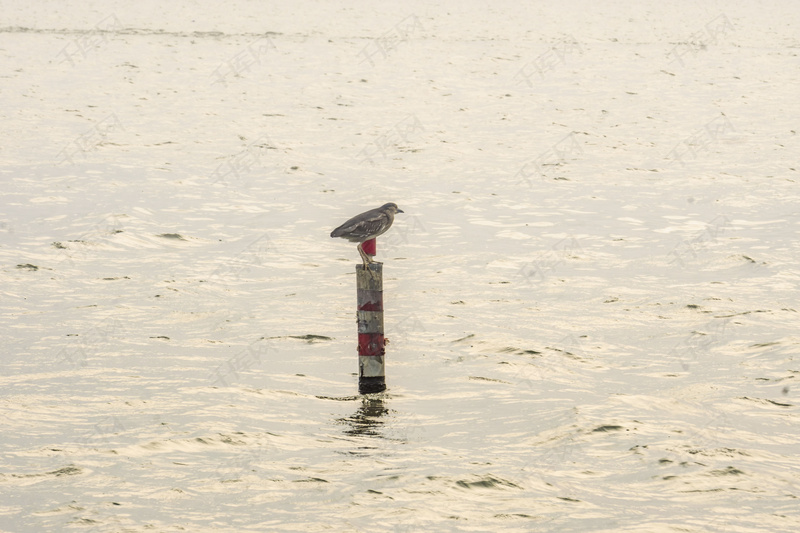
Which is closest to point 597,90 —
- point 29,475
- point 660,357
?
point 660,357

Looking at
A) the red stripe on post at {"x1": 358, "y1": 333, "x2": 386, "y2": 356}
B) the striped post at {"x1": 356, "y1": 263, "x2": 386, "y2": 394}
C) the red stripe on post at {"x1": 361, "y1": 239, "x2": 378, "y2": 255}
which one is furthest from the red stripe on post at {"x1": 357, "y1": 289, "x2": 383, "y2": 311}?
the red stripe on post at {"x1": 361, "y1": 239, "x2": 378, "y2": 255}

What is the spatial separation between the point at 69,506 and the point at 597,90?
29502 millimetres

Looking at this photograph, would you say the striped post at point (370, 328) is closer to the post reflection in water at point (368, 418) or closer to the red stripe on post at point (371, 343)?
the red stripe on post at point (371, 343)

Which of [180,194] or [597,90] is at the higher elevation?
[597,90]

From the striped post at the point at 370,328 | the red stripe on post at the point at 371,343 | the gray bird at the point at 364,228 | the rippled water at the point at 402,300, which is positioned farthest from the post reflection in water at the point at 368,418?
the gray bird at the point at 364,228

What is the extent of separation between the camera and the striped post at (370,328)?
12.1 m

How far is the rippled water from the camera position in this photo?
388 inches

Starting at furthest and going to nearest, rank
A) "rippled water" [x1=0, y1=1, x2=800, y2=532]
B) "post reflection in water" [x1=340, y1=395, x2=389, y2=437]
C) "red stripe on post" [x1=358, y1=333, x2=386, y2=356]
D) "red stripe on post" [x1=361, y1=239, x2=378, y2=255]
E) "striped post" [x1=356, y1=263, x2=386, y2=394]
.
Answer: "red stripe on post" [x1=361, y1=239, x2=378, y2=255] → "red stripe on post" [x1=358, y1=333, x2=386, y2=356] → "striped post" [x1=356, y1=263, x2=386, y2=394] → "post reflection in water" [x1=340, y1=395, x2=389, y2=437] → "rippled water" [x1=0, y1=1, x2=800, y2=532]

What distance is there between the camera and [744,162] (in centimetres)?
2636

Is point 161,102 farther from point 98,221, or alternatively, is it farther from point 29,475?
point 29,475

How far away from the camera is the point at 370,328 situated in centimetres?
1216

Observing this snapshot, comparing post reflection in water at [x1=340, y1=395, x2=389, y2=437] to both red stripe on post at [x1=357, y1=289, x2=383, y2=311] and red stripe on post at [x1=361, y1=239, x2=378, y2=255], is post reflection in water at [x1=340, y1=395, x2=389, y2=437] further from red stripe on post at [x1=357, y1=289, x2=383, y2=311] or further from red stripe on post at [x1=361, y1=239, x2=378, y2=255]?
red stripe on post at [x1=361, y1=239, x2=378, y2=255]

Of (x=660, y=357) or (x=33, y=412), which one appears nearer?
(x=33, y=412)

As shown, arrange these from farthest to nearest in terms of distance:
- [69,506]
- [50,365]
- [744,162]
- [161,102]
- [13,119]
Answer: [161,102]
[13,119]
[744,162]
[50,365]
[69,506]
